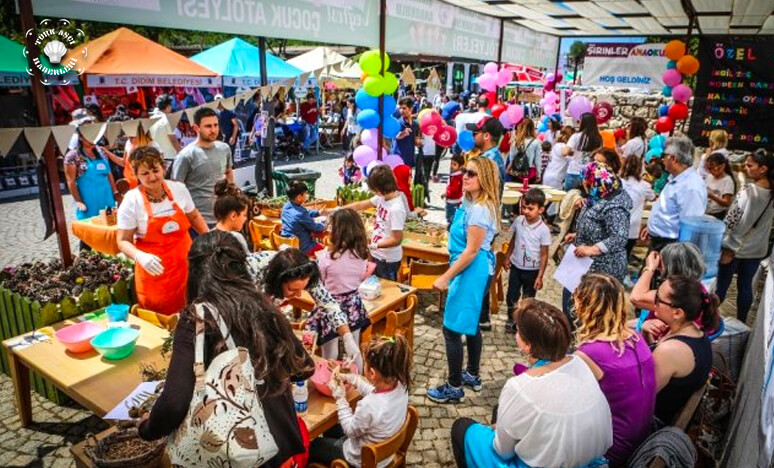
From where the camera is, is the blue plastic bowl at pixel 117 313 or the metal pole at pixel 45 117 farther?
the metal pole at pixel 45 117

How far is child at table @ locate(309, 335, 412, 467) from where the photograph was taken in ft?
8.18

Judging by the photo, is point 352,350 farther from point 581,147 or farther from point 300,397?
point 581,147

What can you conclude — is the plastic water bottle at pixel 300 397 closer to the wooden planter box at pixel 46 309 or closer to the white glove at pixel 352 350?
the white glove at pixel 352 350

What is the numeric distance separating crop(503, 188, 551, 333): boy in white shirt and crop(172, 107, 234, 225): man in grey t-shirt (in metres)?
2.98

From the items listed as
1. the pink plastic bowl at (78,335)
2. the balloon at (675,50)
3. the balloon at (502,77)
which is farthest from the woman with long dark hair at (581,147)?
the pink plastic bowl at (78,335)

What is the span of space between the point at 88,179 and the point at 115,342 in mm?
3964

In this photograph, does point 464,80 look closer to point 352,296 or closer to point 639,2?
point 639,2

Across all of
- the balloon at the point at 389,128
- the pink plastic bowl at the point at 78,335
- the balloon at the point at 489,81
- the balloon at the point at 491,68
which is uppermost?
the balloon at the point at 491,68

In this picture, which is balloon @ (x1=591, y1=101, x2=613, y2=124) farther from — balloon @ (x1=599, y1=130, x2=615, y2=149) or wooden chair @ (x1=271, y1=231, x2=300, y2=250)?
wooden chair @ (x1=271, y1=231, x2=300, y2=250)

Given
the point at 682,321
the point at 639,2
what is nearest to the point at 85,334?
the point at 682,321

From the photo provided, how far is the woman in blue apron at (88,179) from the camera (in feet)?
19.7

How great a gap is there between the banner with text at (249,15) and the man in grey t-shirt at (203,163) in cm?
86

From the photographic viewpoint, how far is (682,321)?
9.07 feet

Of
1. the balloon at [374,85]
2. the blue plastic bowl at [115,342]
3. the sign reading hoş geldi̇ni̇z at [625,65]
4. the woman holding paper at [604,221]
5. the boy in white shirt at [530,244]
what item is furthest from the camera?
the sign reading hoş geldi̇ni̇z at [625,65]
